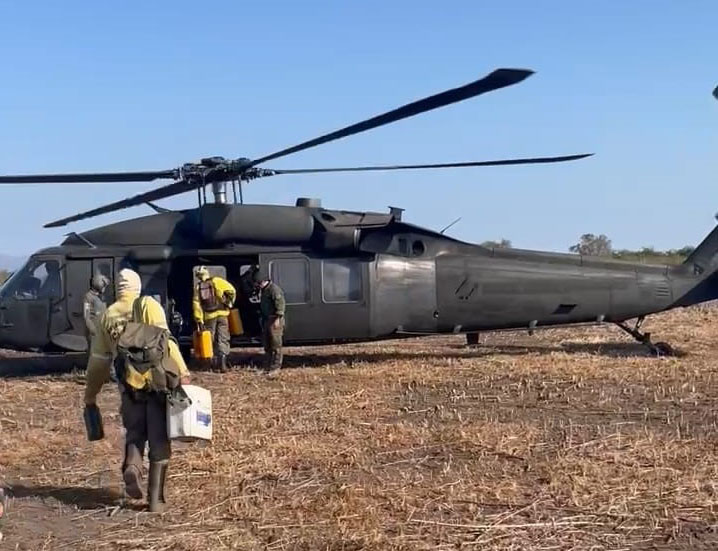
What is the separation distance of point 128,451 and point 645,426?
4453 millimetres

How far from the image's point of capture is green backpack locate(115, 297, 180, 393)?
18.8 feet

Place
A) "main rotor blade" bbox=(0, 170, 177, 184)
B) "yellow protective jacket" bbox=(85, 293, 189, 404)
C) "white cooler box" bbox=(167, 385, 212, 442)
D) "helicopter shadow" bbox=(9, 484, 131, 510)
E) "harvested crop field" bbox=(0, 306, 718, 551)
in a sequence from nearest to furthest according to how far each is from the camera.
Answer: "harvested crop field" bbox=(0, 306, 718, 551)
"white cooler box" bbox=(167, 385, 212, 442)
"yellow protective jacket" bbox=(85, 293, 189, 404)
"helicopter shadow" bbox=(9, 484, 131, 510)
"main rotor blade" bbox=(0, 170, 177, 184)

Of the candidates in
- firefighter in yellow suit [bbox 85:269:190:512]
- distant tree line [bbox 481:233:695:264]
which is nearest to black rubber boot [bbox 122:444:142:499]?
firefighter in yellow suit [bbox 85:269:190:512]

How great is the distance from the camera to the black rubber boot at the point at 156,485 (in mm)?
5859

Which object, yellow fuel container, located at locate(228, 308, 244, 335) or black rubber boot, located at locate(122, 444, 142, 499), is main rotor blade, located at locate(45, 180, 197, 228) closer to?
yellow fuel container, located at locate(228, 308, 244, 335)

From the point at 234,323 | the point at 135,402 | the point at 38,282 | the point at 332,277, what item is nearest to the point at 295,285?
the point at 332,277

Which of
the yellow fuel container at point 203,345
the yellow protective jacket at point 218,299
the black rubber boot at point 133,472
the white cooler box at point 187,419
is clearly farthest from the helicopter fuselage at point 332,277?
the white cooler box at point 187,419

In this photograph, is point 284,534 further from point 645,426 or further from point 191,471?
point 645,426

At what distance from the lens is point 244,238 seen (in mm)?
12734

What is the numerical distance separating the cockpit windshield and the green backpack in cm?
752

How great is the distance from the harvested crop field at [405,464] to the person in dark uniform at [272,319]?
0.73 metres

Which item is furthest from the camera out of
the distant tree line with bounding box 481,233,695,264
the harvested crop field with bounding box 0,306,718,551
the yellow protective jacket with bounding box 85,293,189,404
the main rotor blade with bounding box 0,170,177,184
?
the distant tree line with bounding box 481,233,695,264

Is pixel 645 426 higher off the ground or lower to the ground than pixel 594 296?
lower

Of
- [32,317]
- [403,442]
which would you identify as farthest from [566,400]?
[32,317]
